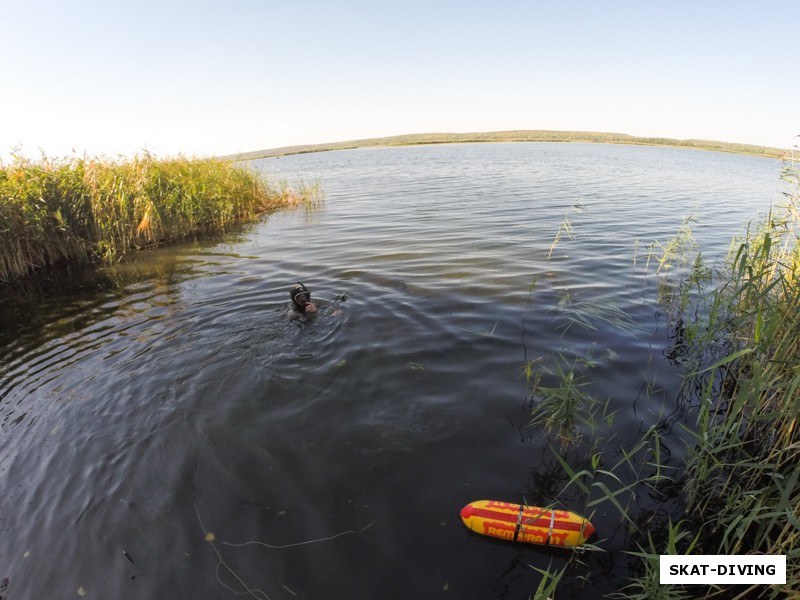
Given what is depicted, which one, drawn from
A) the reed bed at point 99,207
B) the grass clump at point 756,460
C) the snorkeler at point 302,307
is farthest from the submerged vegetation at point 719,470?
the reed bed at point 99,207

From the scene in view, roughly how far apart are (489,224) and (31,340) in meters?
14.7

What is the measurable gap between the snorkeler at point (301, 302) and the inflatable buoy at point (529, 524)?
17.7 ft

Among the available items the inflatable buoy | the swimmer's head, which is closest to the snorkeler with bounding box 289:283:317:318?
the swimmer's head

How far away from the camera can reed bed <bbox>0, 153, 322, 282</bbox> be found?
11.5 metres

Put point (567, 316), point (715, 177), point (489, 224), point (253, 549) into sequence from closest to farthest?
1. point (253, 549)
2. point (567, 316)
3. point (489, 224)
4. point (715, 177)

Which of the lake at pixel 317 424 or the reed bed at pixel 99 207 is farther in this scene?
the reed bed at pixel 99 207

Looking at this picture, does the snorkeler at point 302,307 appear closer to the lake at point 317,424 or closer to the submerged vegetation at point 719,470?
the lake at point 317,424

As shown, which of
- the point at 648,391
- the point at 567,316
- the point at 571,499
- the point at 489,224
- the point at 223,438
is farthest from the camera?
the point at 489,224

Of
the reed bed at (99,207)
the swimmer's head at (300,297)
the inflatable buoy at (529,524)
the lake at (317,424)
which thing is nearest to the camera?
the inflatable buoy at (529,524)

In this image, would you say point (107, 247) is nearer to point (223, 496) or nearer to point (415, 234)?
point (415, 234)

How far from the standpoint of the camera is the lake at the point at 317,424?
11.7 ft

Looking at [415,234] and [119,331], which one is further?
[415,234]

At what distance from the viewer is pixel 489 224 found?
1680 cm

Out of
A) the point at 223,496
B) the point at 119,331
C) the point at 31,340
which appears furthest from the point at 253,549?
the point at 31,340
